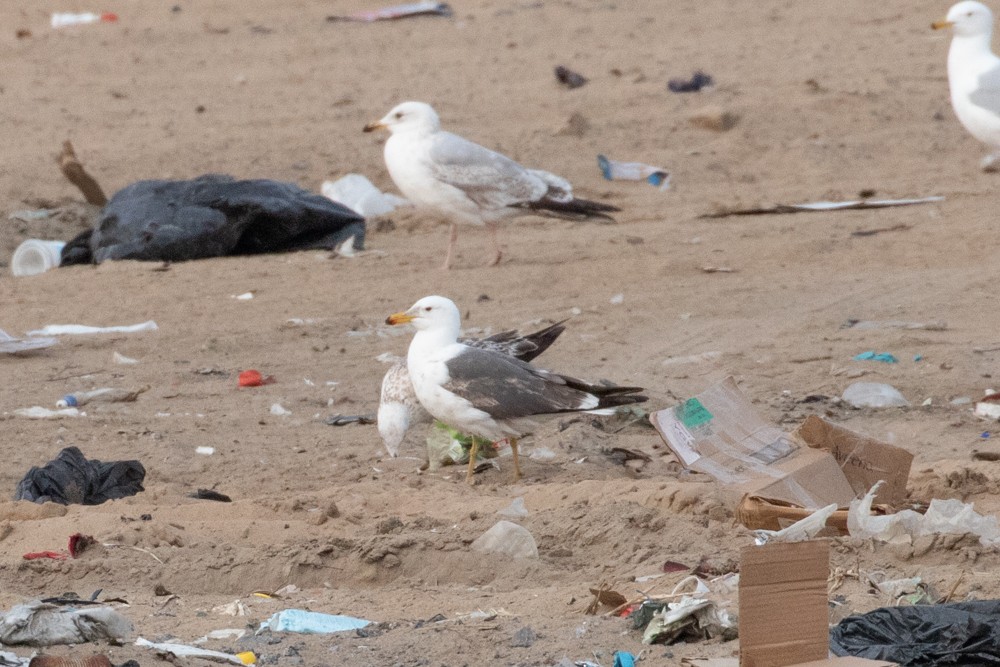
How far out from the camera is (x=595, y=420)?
6.10 metres

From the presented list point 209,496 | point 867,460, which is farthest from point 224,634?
point 867,460

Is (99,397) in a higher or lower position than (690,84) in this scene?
higher

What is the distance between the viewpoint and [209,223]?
8.98m

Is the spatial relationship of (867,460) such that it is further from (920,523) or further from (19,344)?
(19,344)

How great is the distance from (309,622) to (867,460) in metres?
2.04

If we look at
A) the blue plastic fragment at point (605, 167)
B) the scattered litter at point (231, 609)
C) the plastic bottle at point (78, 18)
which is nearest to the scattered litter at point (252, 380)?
the scattered litter at point (231, 609)

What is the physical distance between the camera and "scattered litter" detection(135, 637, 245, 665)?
10.9ft

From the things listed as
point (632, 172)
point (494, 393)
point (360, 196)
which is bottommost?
point (632, 172)

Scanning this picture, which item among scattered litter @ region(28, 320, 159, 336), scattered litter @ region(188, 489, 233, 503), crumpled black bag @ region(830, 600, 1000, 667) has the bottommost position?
scattered litter @ region(28, 320, 159, 336)

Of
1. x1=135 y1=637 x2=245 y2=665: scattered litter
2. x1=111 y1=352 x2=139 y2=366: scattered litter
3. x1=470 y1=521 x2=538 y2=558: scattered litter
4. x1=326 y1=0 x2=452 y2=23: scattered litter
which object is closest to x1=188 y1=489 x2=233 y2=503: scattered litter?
x1=470 y1=521 x2=538 y2=558: scattered litter

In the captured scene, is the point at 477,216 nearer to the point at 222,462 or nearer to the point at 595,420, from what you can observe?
the point at 595,420

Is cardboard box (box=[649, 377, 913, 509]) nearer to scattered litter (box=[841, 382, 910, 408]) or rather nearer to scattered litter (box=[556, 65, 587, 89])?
scattered litter (box=[841, 382, 910, 408])

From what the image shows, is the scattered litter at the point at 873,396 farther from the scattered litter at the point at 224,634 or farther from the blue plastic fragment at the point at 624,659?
the scattered litter at the point at 224,634

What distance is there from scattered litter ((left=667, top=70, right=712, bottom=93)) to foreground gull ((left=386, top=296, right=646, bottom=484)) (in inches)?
307
